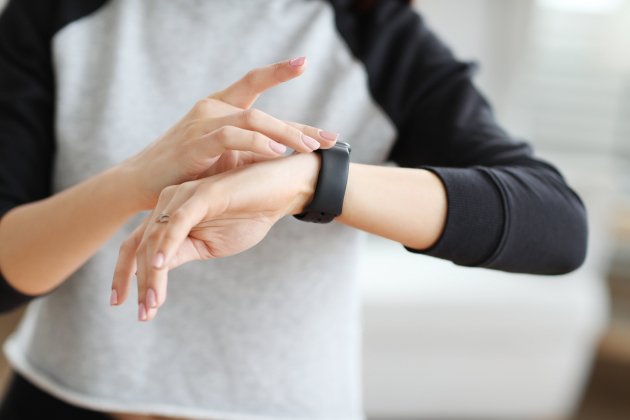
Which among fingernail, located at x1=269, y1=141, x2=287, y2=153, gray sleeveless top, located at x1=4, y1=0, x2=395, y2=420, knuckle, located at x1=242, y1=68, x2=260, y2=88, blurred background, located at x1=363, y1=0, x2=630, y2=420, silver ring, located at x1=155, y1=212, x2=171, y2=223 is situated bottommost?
blurred background, located at x1=363, y1=0, x2=630, y2=420

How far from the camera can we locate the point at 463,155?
0.91 meters

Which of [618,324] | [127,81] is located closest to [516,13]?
[618,324]

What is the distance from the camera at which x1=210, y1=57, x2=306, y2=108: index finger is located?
0.73 meters

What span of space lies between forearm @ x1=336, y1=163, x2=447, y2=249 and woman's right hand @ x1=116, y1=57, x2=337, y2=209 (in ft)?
0.22

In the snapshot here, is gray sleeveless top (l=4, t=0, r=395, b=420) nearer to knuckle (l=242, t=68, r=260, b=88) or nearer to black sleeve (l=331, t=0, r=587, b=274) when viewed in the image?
black sleeve (l=331, t=0, r=587, b=274)

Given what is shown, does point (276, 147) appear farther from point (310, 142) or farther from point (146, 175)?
point (146, 175)

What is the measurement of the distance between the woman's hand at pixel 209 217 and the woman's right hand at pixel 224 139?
0.07ft

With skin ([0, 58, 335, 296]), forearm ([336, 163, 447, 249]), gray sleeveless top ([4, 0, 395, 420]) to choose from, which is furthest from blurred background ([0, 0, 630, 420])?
forearm ([336, 163, 447, 249])

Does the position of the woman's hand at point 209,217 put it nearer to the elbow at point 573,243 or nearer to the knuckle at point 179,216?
the knuckle at point 179,216

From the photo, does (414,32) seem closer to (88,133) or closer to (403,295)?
(88,133)

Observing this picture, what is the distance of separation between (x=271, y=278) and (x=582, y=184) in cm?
198

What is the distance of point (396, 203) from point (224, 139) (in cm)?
20

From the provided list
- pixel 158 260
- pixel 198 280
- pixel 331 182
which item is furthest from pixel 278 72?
pixel 198 280

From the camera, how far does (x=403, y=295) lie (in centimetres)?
251
